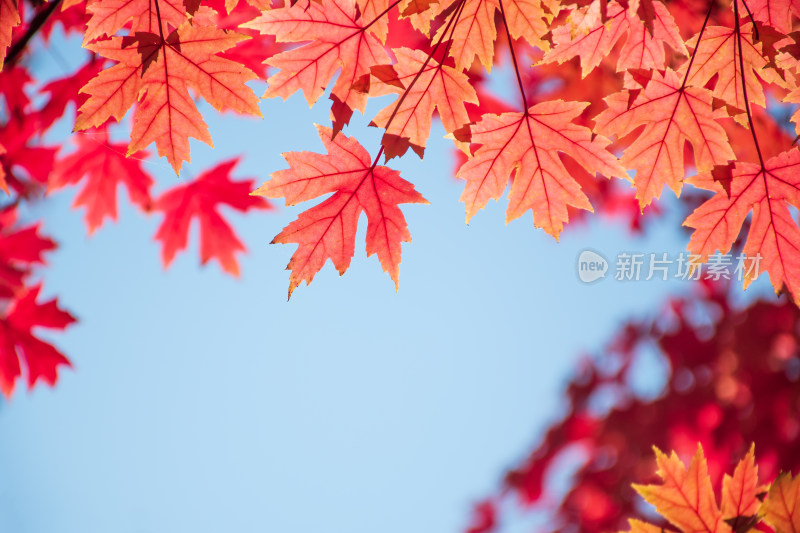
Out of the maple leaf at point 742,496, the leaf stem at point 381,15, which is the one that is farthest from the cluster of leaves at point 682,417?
the leaf stem at point 381,15

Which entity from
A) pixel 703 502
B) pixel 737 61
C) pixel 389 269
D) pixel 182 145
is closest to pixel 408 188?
pixel 389 269

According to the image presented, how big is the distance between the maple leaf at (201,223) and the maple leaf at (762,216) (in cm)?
241

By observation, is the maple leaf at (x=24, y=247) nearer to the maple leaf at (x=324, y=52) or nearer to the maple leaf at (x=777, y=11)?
the maple leaf at (x=324, y=52)

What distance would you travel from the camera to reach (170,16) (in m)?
1.49

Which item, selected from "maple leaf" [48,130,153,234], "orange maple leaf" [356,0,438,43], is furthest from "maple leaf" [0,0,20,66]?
"maple leaf" [48,130,153,234]

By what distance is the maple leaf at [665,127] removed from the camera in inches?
60.5

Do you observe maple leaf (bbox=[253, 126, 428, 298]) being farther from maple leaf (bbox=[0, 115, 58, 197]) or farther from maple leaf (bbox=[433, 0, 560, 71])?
maple leaf (bbox=[0, 115, 58, 197])

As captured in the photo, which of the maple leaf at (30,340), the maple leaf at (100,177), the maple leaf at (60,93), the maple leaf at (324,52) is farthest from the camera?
the maple leaf at (100,177)

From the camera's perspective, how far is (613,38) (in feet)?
5.38

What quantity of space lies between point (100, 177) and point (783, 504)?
135 inches

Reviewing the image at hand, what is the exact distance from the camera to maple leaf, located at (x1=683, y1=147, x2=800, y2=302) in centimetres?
160

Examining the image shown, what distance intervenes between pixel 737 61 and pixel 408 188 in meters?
1.04

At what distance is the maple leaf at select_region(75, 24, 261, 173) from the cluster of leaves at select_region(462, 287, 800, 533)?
4.50 meters

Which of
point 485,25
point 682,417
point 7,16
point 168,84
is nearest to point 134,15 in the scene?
point 168,84
